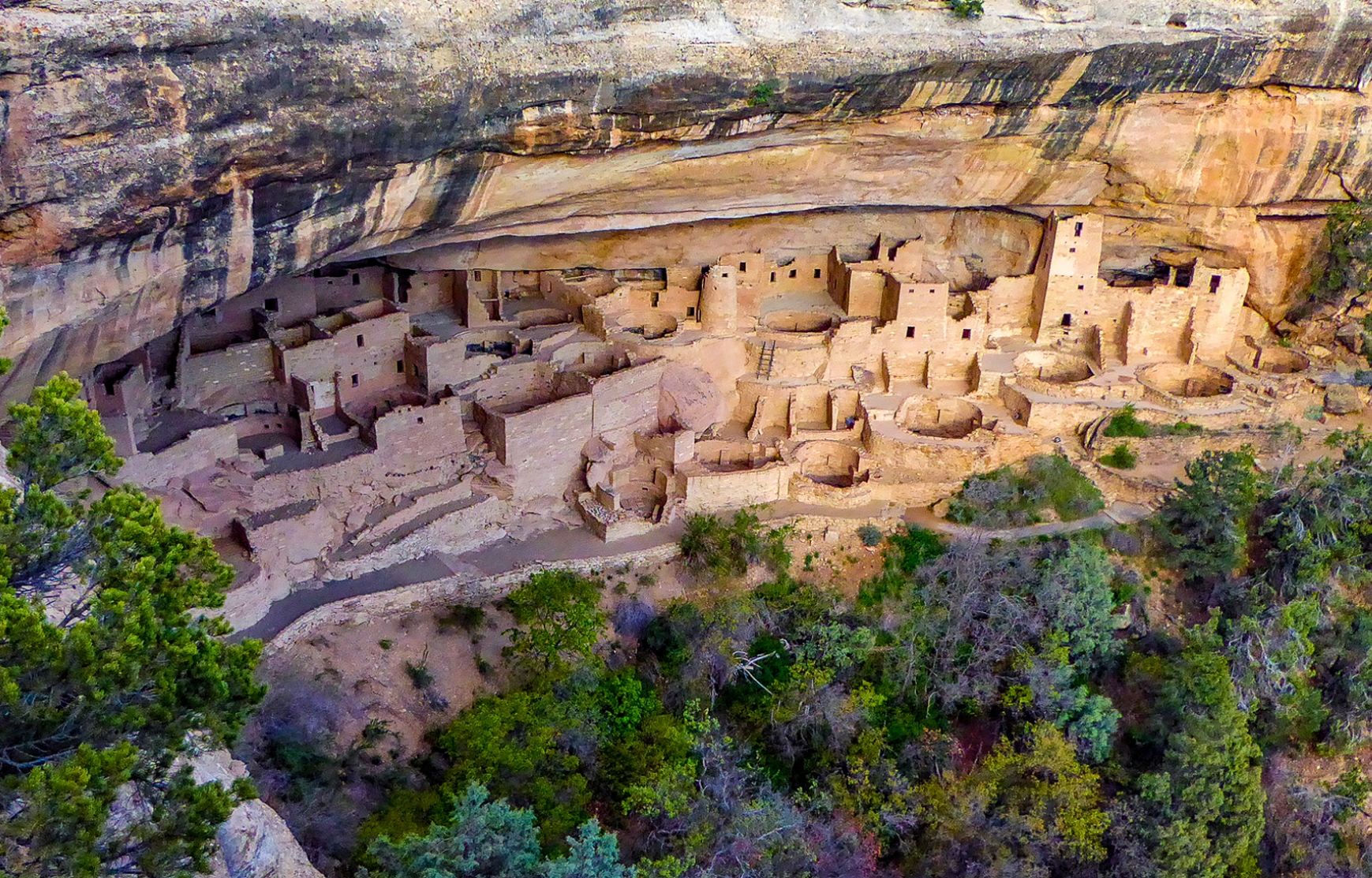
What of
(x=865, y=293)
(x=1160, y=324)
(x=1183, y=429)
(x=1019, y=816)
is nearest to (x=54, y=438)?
(x=1019, y=816)

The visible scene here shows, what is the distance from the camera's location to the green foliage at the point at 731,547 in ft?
52.2

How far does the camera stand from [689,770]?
1289 cm

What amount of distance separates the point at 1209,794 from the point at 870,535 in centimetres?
525

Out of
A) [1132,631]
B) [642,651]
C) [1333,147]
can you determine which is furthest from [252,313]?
[1333,147]

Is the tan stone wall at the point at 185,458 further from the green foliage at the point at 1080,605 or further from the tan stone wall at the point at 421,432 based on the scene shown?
the green foliage at the point at 1080,605

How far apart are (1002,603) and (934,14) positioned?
7447 millimetres

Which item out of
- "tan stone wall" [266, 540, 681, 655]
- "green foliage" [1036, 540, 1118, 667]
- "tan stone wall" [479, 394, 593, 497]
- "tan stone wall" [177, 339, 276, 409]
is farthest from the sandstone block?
"tan stone wall" [177, 339, 276, 409]

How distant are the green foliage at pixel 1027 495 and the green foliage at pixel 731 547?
2759 mm

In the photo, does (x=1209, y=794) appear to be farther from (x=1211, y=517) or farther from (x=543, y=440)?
(x=543, y=440)

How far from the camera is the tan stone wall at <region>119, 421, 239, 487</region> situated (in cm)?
1299

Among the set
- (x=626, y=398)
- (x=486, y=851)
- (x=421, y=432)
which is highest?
(x=421, y=432)

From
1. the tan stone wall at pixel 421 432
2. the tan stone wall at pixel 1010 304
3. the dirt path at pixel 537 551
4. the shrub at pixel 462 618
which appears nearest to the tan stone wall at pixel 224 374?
the tan stone wall at pixel 421 432

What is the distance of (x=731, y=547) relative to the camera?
16.0 metres

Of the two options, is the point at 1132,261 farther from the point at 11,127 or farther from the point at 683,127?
the point at 11,127
